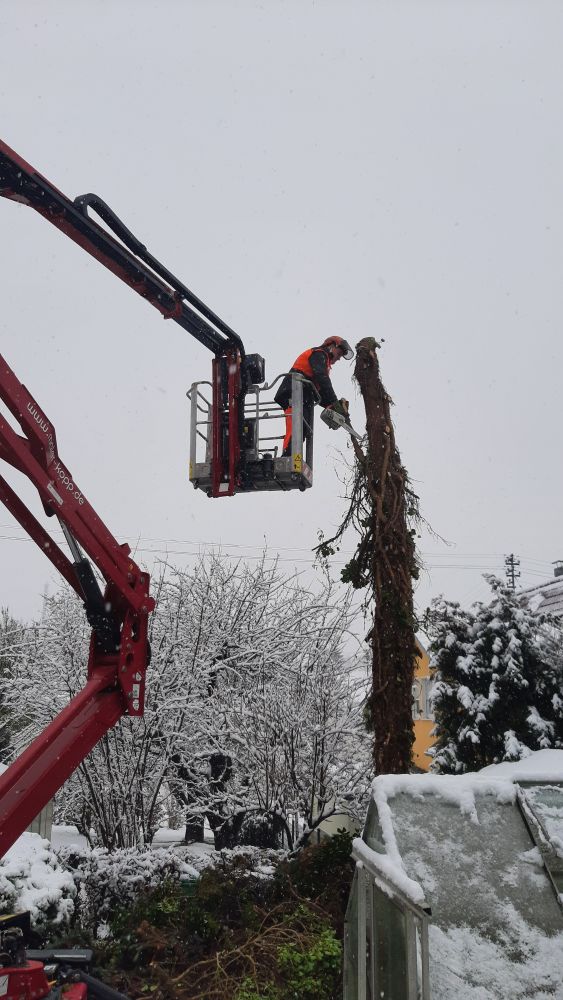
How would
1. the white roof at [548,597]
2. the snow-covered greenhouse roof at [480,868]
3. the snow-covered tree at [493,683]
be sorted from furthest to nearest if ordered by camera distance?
the white roof at [548,597] < the snow-covered tree at [493,683] < the snow-covered greenhouse roof at [480,868]

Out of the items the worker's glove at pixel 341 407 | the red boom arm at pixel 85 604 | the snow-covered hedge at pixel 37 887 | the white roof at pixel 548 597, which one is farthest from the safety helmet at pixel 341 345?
the white roof at pixel 548 597

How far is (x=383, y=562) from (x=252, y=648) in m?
6.11

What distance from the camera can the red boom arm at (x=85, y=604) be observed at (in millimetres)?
4504

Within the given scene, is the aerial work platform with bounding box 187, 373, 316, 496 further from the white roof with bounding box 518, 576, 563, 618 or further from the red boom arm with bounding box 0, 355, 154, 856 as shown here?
the white roof with bounding box 518, 576, 563, 618

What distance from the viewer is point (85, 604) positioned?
17.6ft

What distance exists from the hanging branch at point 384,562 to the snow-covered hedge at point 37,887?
3306 mm

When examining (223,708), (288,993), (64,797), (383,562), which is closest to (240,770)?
(223,708)

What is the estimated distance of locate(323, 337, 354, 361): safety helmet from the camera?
330 inches

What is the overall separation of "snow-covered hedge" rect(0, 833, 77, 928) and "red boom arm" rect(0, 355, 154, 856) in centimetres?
276

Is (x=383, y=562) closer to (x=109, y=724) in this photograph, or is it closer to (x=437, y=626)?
(x=437, y=626)

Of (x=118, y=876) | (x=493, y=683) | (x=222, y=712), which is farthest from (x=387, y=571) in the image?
(x=222, y=712)

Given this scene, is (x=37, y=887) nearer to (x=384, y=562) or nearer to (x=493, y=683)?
(x=384, y=562)

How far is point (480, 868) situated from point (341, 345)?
18.5 feet

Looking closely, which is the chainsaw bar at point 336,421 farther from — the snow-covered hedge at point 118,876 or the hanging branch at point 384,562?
the snow-covered hedge at point 118,876
